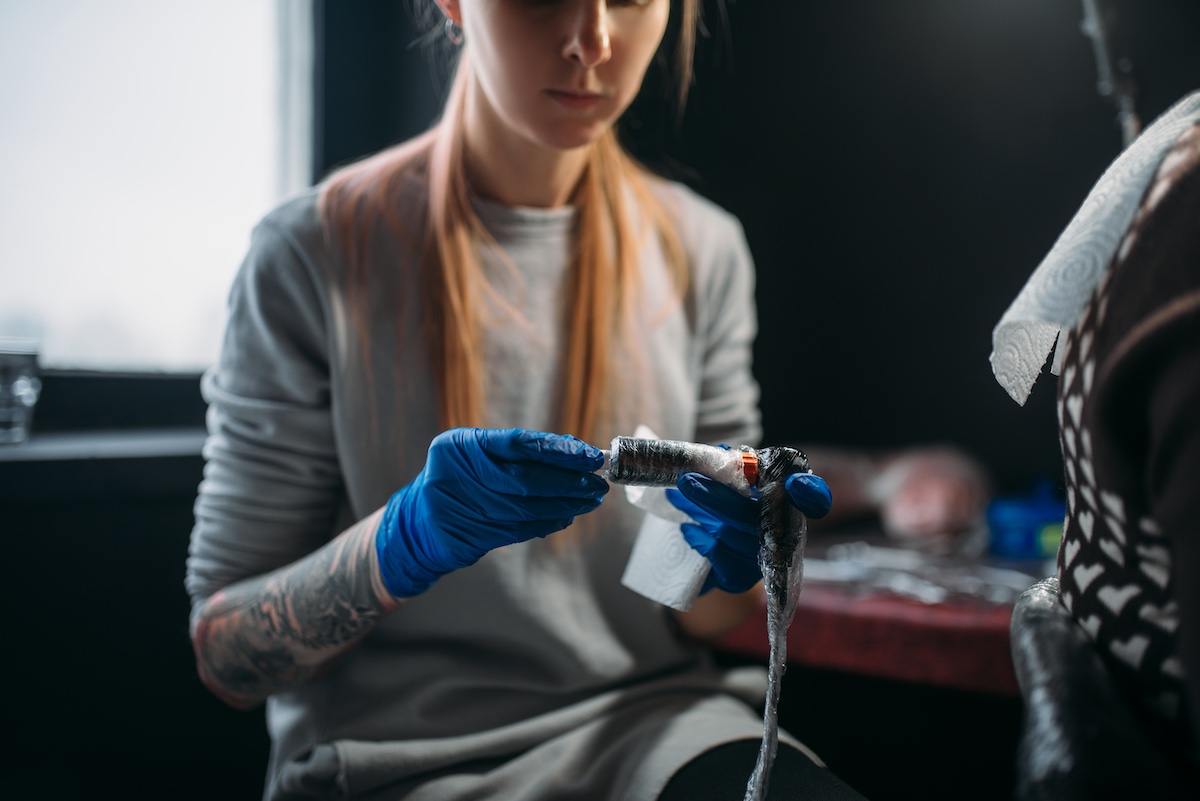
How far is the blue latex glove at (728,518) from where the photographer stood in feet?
2.24

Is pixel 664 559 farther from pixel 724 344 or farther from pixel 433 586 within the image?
pixel 724 344

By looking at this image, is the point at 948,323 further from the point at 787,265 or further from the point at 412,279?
the point at 412,279

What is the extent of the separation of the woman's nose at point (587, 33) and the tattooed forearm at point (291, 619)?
0.48 meters

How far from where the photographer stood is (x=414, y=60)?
1514mm

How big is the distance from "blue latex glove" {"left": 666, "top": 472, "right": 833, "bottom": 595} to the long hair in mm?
208

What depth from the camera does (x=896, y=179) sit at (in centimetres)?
181

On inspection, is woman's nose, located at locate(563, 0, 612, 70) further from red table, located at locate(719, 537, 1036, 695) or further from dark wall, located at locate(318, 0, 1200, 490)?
dark wall, located at locate(318, 0, 1200, 490)

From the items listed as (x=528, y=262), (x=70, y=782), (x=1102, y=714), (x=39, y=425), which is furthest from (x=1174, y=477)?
(x=39, y=425)

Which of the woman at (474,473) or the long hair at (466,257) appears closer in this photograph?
the woman at (474,473)

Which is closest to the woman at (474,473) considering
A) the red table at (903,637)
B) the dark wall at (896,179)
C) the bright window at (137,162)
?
the red table at (903,637)

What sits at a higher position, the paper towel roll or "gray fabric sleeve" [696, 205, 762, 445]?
"gray fabric sleeve" [696, 205, 762, 445]

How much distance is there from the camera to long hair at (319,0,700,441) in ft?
3.07

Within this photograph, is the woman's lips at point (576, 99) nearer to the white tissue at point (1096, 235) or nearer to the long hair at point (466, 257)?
the long hair at point (466, 257)

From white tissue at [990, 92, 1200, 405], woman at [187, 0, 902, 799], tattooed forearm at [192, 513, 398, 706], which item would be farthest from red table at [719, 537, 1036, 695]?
white tissue at [990, 92, 1200, 405]
